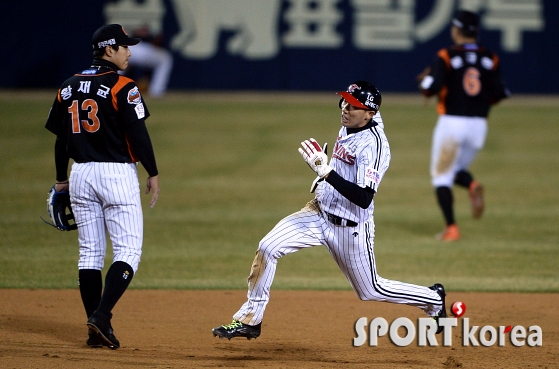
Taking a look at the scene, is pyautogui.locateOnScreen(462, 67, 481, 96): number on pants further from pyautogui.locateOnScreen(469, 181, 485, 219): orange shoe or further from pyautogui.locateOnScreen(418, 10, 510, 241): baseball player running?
pyautogui.locateOnScreen(469, 181, 485, 219): orange shoe

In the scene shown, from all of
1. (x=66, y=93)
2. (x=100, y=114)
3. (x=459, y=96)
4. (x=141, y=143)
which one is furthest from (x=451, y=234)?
(x=66, y=93)

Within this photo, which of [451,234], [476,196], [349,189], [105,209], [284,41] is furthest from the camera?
[284,41]

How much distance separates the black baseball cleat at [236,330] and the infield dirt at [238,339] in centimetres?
15

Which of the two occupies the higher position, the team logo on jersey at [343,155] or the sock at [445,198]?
the team logo on jersey at [343,155]

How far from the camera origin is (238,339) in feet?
17.7

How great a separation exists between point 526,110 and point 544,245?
32.1 ft

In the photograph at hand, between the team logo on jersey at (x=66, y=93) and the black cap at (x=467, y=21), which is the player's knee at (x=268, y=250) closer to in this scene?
the team logo on jersey at (x=66, y=93)

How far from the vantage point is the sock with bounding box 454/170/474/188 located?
8954 millimetres

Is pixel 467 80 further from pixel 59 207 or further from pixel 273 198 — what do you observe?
pixel 59 207

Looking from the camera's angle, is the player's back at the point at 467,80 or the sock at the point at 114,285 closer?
the sock at the point at 114,285

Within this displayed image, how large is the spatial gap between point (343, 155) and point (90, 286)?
1776 millimetres

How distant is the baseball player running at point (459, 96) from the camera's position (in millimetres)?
8547

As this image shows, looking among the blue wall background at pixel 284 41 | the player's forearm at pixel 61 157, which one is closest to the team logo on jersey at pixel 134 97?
the player's forearm at pixel 61 157

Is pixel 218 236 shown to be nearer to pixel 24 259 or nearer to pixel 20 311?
pixel 24 259
